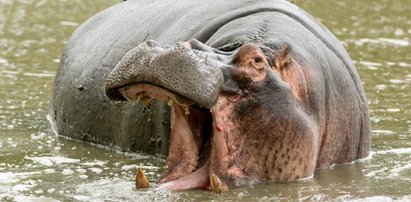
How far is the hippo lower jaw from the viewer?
201 inches

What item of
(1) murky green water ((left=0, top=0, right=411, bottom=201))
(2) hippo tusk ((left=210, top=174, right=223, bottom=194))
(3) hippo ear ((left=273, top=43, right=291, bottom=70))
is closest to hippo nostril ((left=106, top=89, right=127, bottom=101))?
(1) murky green water ((left=0, top=0, right=411, bottom=201))

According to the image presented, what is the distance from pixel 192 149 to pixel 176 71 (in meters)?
0.53

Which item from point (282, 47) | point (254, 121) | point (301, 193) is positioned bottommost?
point (301, 193)

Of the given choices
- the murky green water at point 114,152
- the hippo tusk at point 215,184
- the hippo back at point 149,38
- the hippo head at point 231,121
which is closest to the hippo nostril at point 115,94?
the hippo head at point 231,121

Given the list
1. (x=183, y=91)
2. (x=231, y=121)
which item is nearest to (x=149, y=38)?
(x=231, y=121)

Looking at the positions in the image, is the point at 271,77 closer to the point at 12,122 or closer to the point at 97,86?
the point at 97,86

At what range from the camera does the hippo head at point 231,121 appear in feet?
16.4

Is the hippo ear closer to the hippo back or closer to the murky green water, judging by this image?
the hippo back

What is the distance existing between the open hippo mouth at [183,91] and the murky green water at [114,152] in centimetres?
15

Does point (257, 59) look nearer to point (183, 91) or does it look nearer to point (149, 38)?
point (183, 91)

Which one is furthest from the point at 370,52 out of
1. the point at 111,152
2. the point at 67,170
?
the point at 67,170

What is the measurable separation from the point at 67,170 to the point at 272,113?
4.51ft

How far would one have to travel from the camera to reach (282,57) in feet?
18.0

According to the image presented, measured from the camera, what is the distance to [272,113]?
17.1 ft
